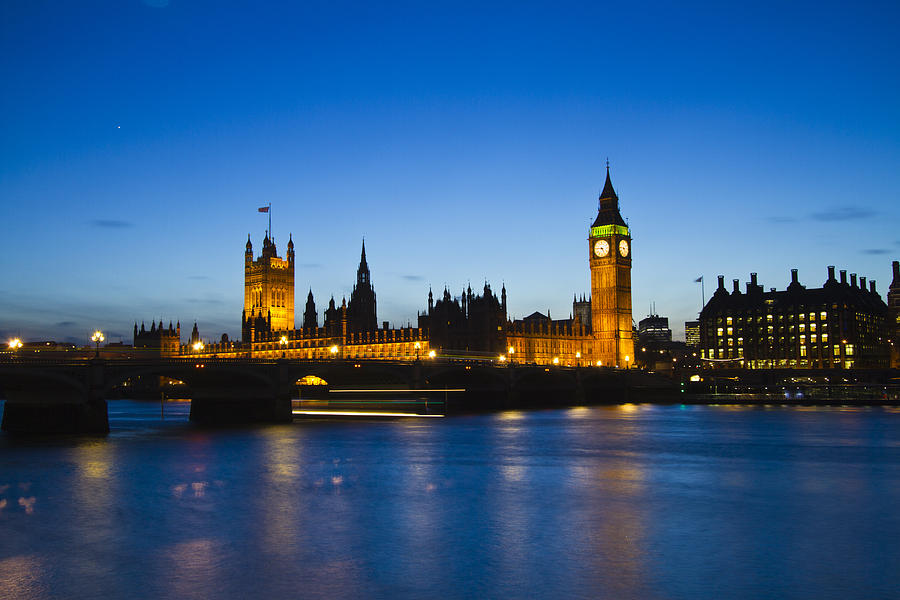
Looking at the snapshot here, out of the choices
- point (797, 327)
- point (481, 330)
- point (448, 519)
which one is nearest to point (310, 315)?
point (481, 330)

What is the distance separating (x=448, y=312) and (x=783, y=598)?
418 feet

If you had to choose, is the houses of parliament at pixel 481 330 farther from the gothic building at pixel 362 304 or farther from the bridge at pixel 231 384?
the bridge at pixel 231 384

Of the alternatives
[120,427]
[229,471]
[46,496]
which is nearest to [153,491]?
[46,496]

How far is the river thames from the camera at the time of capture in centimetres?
1845

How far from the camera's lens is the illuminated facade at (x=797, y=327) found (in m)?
157

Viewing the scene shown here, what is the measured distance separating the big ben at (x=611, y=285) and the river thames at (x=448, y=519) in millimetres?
112186

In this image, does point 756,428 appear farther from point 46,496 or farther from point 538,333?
point 538,333

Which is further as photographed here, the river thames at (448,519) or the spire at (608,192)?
the spire at (608,192)

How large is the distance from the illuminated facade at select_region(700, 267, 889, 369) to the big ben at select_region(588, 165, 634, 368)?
715 inches

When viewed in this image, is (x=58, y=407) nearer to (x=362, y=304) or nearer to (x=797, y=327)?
(x=362, y=304)

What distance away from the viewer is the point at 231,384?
72.8m

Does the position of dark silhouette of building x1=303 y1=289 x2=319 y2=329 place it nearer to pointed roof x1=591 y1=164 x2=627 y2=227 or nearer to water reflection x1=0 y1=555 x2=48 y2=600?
pointed roof x1=591 y1=164 x2=627 y2=227

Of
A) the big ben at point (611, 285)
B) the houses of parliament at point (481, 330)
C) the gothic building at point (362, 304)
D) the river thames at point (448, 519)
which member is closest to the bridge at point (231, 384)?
the river thames at point (448, 519)

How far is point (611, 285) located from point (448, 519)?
470 feet
